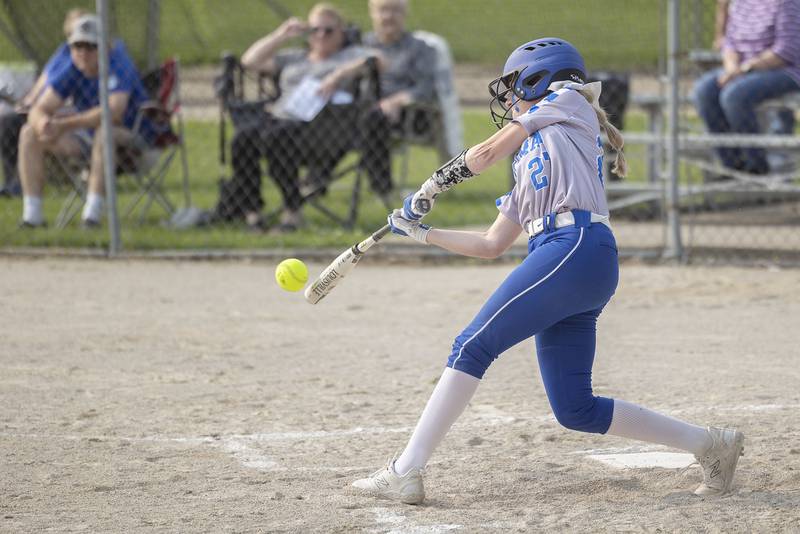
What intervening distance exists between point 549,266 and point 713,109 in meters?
6.08

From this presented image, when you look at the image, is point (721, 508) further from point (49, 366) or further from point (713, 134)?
point (713, 134)

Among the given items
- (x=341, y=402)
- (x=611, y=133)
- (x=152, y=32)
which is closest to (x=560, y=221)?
(x=611, y=133)

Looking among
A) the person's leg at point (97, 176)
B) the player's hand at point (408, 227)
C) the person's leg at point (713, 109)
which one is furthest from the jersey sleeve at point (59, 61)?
the player's hand at point (408, 227)

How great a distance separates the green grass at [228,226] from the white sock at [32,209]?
0.39 feet

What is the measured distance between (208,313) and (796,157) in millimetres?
5684

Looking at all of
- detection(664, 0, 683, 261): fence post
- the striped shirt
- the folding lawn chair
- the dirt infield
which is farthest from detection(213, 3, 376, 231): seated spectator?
the striped shirt

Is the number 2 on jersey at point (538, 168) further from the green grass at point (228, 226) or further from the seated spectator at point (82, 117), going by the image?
the seated spectator at point (82, 117)

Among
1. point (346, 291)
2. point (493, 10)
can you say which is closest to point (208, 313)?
point (346, 291)

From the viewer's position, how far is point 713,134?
9.52 metres

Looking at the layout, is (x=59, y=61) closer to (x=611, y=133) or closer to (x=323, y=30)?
(x=323, y=30)

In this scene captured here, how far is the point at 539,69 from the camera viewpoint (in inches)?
159

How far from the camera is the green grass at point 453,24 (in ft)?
42.3

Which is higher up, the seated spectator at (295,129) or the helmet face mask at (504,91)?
the helmet face mask at (504,91)

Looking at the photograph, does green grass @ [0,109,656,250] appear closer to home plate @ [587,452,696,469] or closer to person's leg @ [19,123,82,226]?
person's leg @ [19,123,82,226]
